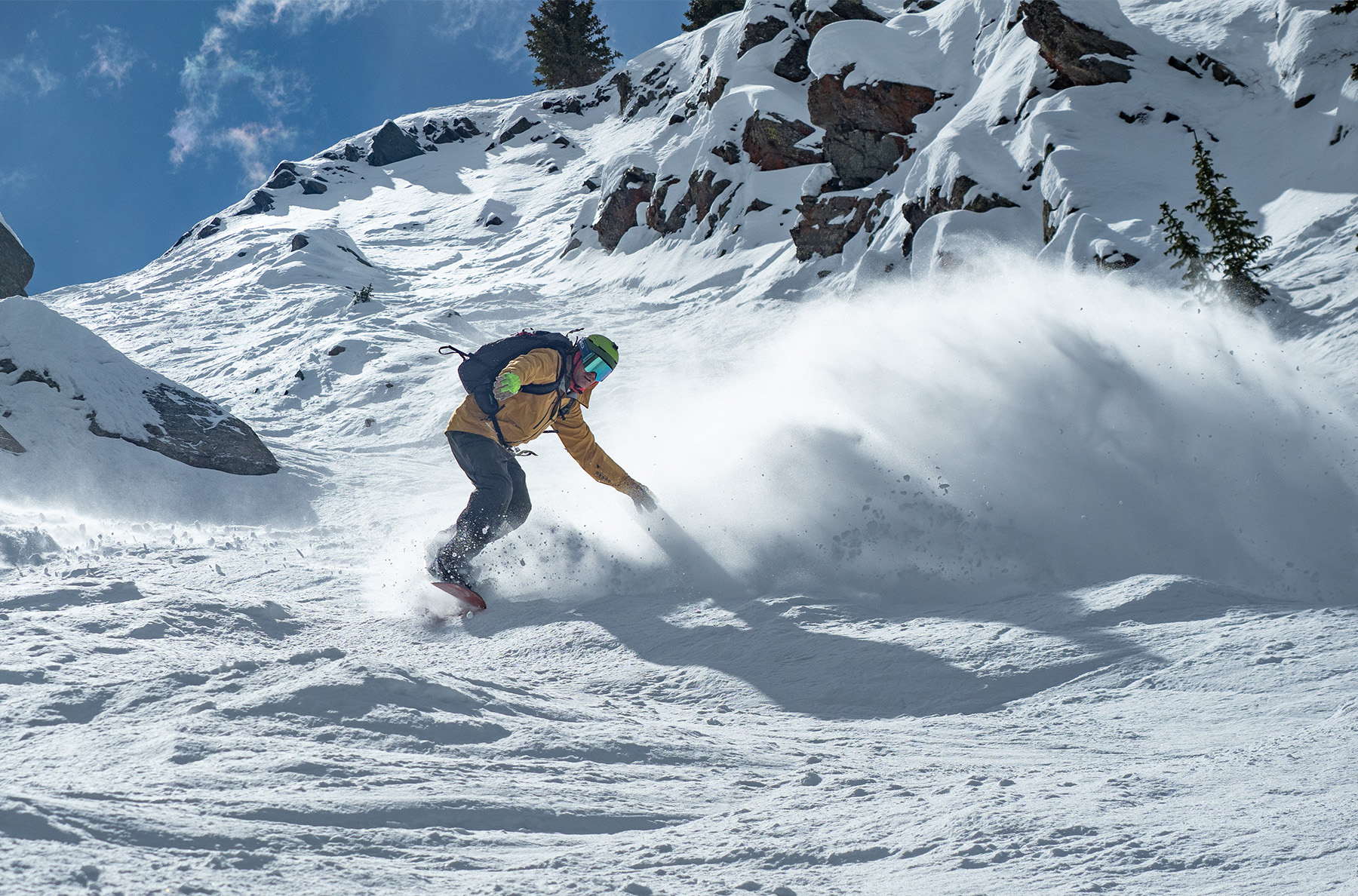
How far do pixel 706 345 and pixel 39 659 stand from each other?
1197cm

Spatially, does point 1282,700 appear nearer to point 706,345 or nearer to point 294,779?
point 294,779

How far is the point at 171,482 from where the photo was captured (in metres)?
8.76

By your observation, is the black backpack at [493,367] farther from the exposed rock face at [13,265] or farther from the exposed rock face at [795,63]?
the exposed rock face at [795,63]

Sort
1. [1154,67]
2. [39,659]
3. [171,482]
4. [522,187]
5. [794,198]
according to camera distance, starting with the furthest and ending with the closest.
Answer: [522,187] → [794,198] → [1154,67] → [171,482] → [39,659]

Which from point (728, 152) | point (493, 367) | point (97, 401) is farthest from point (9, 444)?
point (728, 152)

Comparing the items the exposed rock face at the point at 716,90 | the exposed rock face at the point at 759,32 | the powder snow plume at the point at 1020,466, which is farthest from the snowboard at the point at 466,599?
the exposed rock face at the point at 759,32

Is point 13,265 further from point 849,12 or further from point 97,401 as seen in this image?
point 849,12

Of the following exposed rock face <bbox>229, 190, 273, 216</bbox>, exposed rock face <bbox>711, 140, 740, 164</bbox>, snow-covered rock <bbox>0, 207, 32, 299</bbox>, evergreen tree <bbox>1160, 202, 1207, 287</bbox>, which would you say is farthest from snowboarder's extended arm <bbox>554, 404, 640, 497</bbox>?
exposed rock face <bbox>229, 190, 273, 216</bbox>

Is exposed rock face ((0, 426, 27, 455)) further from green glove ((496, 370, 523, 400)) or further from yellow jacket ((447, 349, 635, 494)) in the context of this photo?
green glove ((496, 370, 523, 400))

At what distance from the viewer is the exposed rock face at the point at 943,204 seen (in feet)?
35.7

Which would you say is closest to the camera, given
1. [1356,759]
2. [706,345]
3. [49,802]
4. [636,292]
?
[49,802]

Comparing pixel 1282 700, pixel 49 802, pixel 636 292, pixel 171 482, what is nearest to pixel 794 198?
pixel 636 292

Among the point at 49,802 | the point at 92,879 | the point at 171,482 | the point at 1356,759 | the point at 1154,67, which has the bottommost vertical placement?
the point at 1356,759

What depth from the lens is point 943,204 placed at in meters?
11.7
